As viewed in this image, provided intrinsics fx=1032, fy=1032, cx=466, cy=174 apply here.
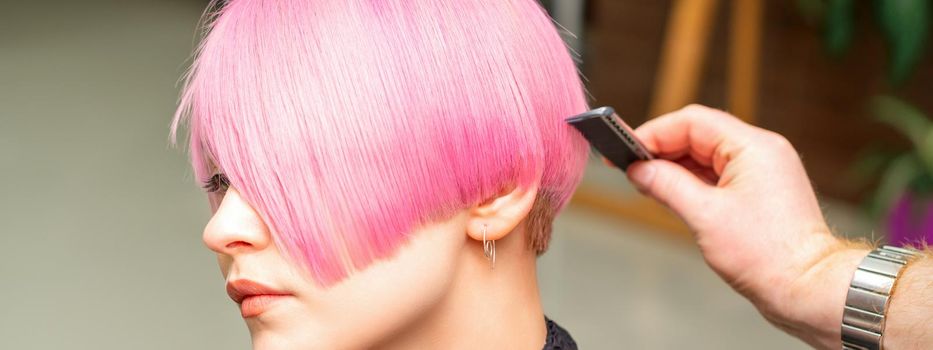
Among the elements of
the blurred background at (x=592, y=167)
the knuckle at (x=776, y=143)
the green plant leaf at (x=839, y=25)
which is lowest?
the blurred background at (x=592, y=167)

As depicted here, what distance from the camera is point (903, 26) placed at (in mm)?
2268

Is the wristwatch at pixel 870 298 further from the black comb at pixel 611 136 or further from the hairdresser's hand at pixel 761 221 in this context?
the black comb at pixel 611 136

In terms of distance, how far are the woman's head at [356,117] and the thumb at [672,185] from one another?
311mm

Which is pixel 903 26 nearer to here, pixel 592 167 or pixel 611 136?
pixel 592 167

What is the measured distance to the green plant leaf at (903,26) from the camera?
7.36 feet

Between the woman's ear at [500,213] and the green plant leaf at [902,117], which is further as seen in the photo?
the green plant leaf at [902,117]

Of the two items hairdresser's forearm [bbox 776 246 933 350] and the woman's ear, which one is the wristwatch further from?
the woman's ear

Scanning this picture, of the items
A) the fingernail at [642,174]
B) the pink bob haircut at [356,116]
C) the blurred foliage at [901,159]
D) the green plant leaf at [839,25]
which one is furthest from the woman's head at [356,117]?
the green plant leaf at [839,25]

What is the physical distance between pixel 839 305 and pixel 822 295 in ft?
0.07

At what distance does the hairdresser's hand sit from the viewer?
3.58 ft

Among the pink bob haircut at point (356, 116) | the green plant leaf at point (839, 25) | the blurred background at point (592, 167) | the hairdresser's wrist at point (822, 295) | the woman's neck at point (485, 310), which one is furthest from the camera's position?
the green plant leaf at point (839, 25)

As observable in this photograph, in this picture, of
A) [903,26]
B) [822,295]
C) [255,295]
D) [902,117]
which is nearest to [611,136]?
[822,295]

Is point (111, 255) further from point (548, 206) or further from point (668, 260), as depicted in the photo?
point (548, 206)

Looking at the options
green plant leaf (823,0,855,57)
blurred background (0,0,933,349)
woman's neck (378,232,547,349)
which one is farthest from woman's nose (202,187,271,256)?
green plant leaf (823,0,855,57)
